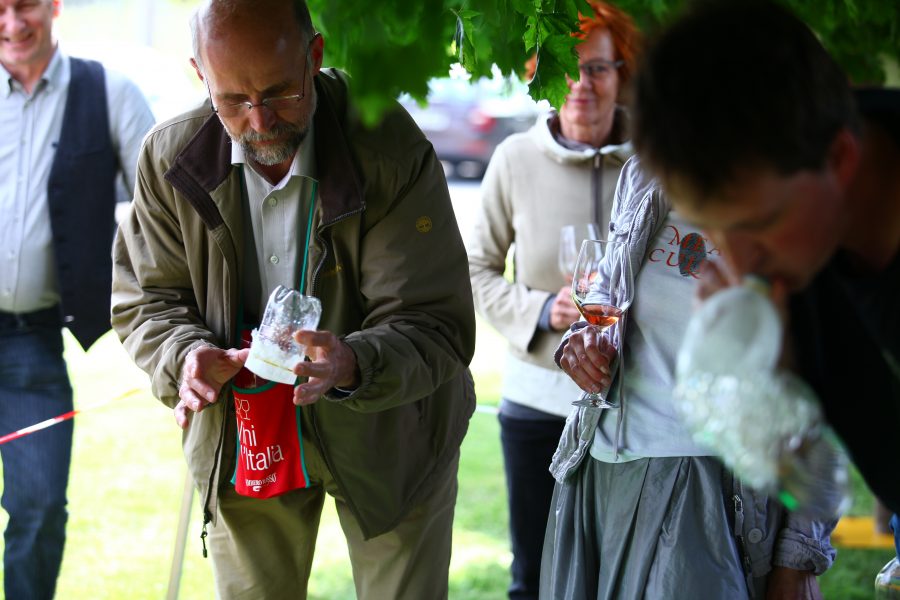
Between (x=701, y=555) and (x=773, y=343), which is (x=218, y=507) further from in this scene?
(x=773, y=343)

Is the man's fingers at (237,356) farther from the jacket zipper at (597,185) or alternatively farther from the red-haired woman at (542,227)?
the jacket zipper at (597,185)

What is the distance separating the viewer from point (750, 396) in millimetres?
1362

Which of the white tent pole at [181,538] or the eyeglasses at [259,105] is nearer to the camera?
the eyeglasses at [259,105]

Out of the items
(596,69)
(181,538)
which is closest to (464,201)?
(596,69)

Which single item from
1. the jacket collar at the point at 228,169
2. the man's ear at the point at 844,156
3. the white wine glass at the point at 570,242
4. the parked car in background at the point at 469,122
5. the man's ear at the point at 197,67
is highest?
the man's ear at the point at 844,156

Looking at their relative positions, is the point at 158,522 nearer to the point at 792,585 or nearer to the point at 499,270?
the point at 499,270

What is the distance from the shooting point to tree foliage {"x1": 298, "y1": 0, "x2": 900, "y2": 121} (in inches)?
61.0

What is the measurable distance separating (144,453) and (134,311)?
4233mm

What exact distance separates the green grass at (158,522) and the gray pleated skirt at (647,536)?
230 centimetres

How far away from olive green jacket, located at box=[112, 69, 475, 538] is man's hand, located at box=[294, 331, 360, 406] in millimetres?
90

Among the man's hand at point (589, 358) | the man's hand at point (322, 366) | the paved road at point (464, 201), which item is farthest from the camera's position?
the paved road at point (464, 201)

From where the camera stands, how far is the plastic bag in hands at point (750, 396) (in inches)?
53.2

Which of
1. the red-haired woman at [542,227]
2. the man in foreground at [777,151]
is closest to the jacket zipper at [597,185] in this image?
the red-haired woman at [542,227]

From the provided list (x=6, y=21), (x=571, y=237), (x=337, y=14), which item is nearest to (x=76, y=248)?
(x=6, y=21)
